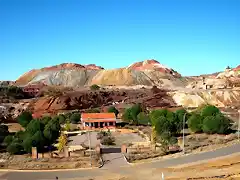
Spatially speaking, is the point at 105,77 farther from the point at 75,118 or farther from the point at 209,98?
the point at 75,118

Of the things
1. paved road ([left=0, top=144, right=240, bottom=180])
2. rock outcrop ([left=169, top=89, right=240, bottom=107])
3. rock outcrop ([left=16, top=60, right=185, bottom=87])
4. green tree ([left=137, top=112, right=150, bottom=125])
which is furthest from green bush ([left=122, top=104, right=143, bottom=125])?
rock outcrop ([left=16, top=60, right=185, bottom=87])

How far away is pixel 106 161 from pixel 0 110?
54.9 meters

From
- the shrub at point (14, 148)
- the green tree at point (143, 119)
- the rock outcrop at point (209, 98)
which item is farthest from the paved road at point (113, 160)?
the rock outcrop at point (209, 98)

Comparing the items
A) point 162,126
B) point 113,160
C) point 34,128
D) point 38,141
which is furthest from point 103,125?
point 113,160

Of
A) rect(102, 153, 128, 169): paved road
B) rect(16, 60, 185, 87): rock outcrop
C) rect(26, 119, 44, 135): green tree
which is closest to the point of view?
rect(102, 153, 128, 169): paved road

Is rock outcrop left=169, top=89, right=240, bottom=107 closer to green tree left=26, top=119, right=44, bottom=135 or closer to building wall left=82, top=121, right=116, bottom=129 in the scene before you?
building wall left=82, top=121, right=116, bottom=129

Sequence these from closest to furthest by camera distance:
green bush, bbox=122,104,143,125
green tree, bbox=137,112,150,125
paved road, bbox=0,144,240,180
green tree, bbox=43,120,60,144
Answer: paved road, bbox=0,144,240,180 < green tree, bbox=43,120,60,144 < green tree, bbox=137,112,150,125 < green bush, bbox=122,104,143,125

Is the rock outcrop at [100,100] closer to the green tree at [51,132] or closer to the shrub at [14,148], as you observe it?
the green tree at [51,132]

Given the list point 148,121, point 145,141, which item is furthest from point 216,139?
point 148,121

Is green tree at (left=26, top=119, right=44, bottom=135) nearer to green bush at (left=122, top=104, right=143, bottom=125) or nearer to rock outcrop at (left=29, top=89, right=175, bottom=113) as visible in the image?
green bush at (left=122, top=104, right=143, bottom=125)

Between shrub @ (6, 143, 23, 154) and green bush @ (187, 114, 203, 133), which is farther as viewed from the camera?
green bush @ (187, 114, 203, 133)

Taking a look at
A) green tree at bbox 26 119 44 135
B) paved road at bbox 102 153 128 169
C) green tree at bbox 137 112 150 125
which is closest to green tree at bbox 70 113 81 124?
green tree at bbox 137 112 150 125

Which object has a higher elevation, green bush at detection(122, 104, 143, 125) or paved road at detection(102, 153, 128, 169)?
green bush at detection(122, 104, 143, 125)

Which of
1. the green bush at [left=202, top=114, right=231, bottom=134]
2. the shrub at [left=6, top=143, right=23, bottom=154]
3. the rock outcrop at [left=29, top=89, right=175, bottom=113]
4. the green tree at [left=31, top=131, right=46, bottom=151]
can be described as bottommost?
the shrub at [left=6, top=143, right=23, bottom=154]
